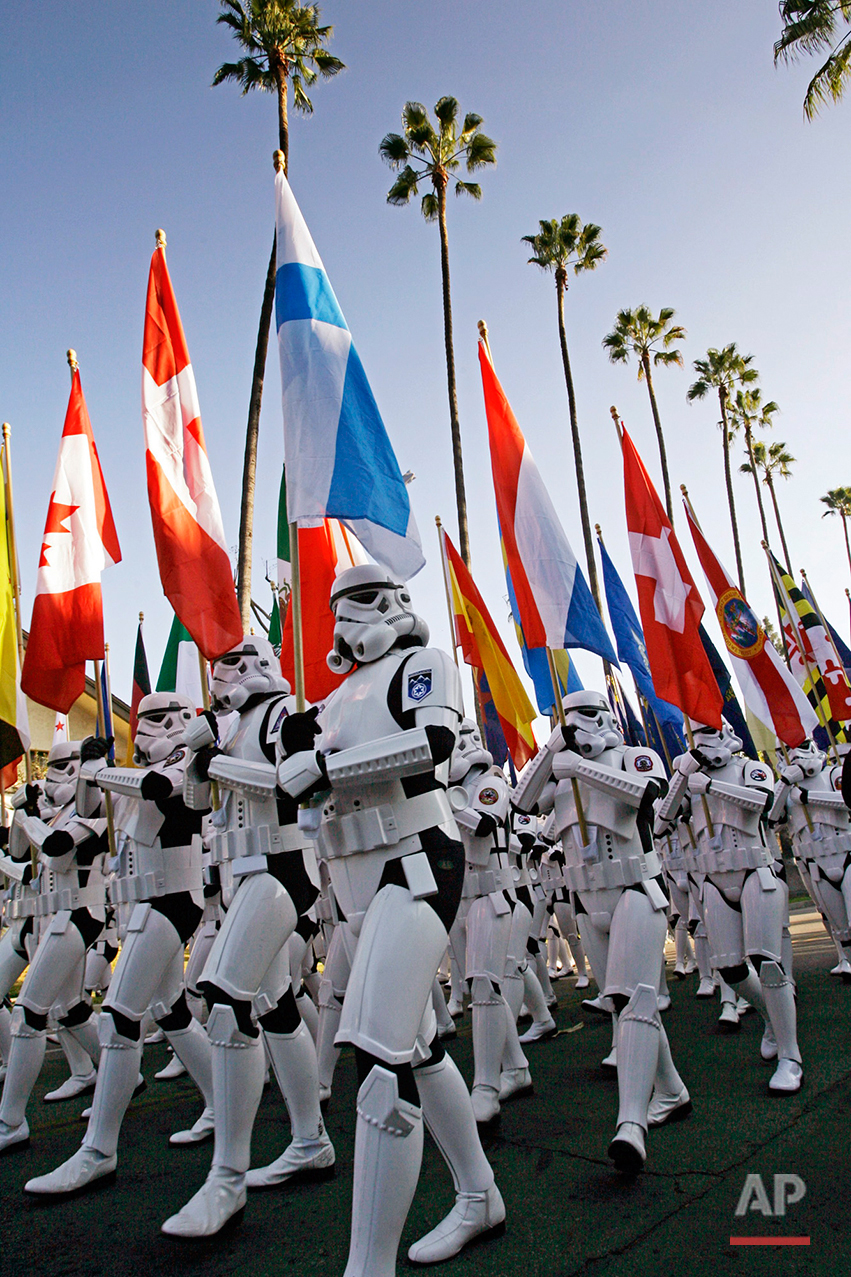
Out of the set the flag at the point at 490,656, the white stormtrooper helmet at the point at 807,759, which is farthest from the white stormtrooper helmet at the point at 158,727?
the white stormtrooper helmet at the point at 807,759

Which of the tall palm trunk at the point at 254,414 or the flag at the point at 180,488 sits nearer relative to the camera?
the flag at the point at 180,488

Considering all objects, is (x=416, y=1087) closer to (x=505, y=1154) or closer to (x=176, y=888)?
(x=505, y=1154)

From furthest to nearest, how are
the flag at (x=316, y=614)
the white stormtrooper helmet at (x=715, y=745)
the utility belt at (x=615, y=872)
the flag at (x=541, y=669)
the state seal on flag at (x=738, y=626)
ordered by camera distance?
1. the state seal on flag at (x=738, y=626)
2. the flag at (x=541, y=669)
3. the white stormtrooper helmet at (x=715, y=745)
4. the flag at (x=316, y=614)
5. the utility belt at (x=615, y=872)

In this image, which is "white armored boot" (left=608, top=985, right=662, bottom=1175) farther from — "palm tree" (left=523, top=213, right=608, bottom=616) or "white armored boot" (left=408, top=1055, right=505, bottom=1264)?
"palm tree" (left=523, top=213, right=608, bottom=616)

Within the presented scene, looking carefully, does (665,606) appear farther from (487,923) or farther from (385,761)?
(385,761)

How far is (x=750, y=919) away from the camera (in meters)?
6.34

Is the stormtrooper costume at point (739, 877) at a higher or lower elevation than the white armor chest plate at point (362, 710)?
lower

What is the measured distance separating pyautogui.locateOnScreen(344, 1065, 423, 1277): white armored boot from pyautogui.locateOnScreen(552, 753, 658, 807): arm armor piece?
2.54 m

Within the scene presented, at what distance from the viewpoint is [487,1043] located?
221 inches

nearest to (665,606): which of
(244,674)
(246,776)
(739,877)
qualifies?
(739,877)

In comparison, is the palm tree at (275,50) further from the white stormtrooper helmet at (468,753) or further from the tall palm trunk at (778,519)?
the tall palm trunk at (778,519)

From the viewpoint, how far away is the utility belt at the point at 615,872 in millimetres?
5172

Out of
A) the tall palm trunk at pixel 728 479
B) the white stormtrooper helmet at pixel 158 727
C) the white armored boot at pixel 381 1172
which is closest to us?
the white armored boot at pixel 381 1172

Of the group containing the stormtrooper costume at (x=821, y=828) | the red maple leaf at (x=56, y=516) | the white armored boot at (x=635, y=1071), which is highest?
the red maple leaf at (x=56, y=516)
